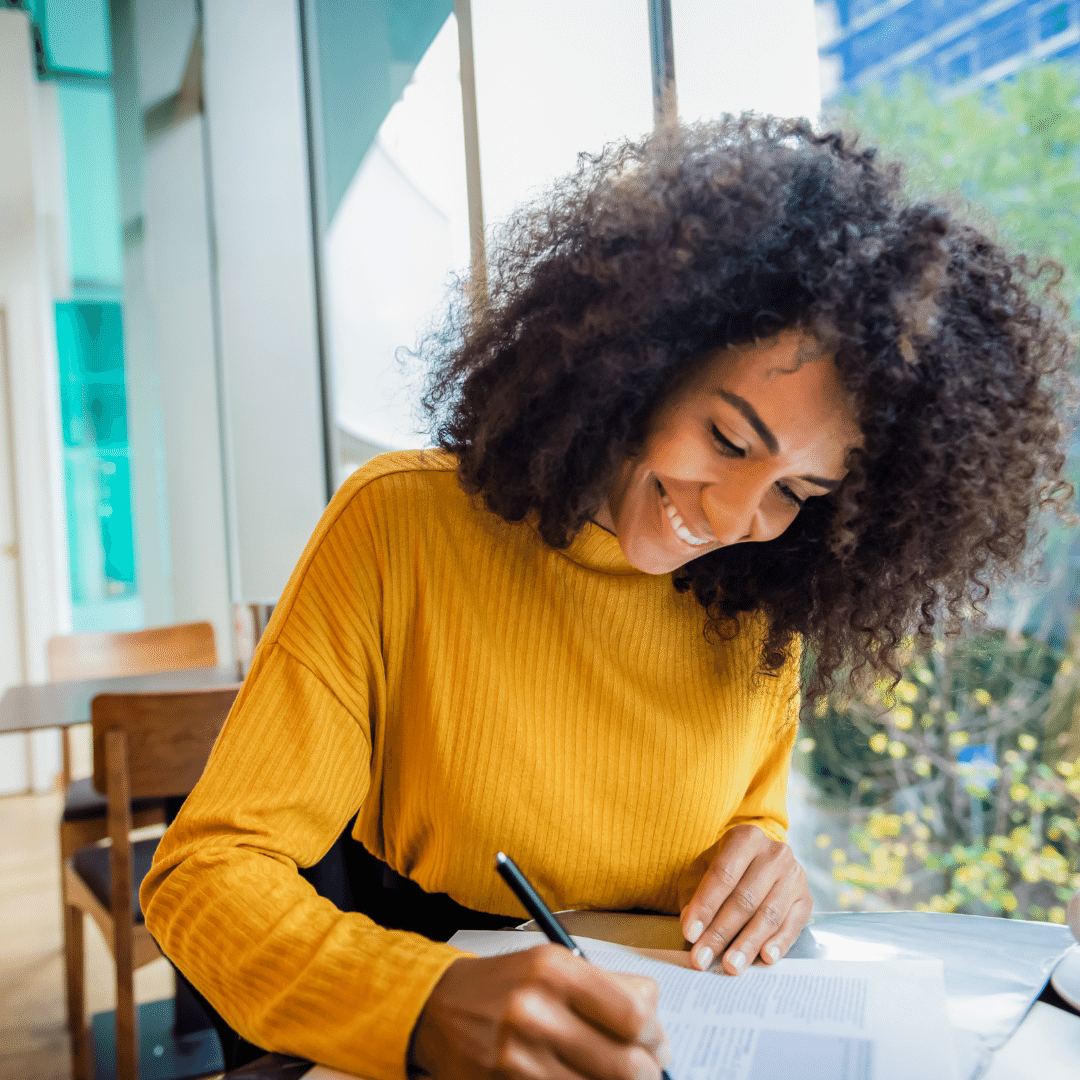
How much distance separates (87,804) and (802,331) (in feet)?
6.76

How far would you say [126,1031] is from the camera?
177 centimetres

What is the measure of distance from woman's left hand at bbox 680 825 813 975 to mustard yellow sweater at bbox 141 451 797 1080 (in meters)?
0.07

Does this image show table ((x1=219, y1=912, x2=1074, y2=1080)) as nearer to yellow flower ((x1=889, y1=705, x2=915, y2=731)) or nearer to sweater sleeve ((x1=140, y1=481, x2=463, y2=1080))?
sweater sleeve ((x1=140, y1=481, x2=463, y2=1080))

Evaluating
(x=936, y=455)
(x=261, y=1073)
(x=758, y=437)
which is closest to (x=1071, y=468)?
(x=936, y=455)

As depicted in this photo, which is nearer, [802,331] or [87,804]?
[802,331]

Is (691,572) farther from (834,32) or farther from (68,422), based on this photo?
(68,422)

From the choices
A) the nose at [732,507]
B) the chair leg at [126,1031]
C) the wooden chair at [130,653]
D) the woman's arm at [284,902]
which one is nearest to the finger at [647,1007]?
the woman's arm at [284,902]

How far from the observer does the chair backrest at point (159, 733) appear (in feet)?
5.32

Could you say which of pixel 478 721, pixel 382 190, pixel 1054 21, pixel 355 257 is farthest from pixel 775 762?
pixel 355 257

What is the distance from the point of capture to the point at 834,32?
1.40m

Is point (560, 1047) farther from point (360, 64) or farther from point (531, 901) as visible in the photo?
point (360, 64)

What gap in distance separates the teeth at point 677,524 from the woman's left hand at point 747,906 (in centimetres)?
27

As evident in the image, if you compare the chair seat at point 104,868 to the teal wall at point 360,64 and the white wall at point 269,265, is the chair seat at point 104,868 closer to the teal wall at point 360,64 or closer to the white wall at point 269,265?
the white wall at point 269,265

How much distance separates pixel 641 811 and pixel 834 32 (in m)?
1.20
